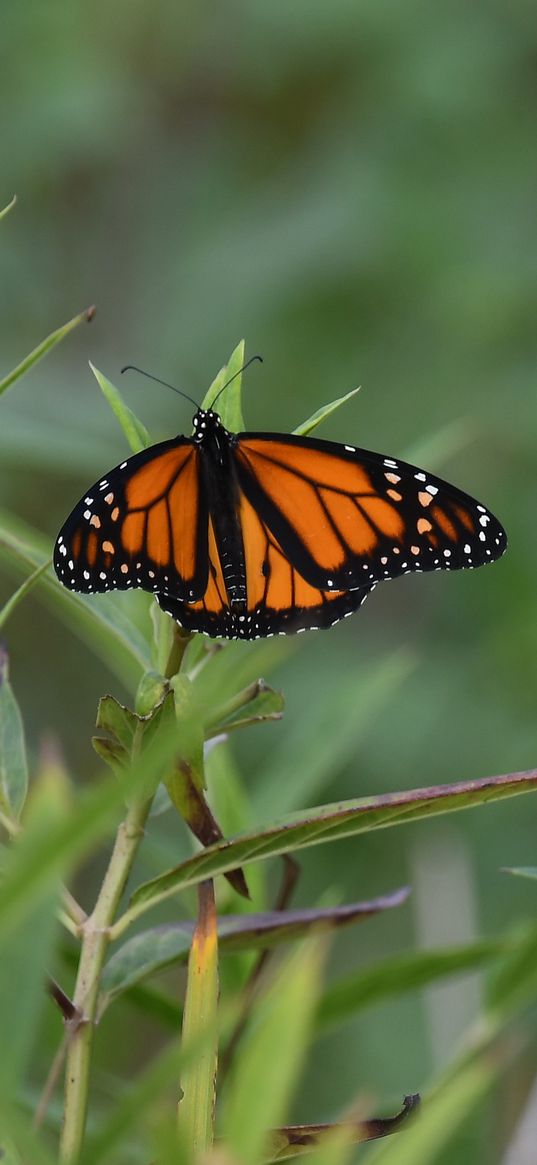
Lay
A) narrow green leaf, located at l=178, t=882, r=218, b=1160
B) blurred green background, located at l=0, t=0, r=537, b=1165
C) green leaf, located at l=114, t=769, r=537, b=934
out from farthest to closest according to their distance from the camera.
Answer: blurred green background, located at l=0, t=0, r=537, b=1165 < green leaf, located at l=114, t=769, r=537, b=934 < narrow green leaf, located at l=178, t=882, r=218, b=1160

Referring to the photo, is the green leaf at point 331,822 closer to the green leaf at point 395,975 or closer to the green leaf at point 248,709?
the green leaf at point 248,709

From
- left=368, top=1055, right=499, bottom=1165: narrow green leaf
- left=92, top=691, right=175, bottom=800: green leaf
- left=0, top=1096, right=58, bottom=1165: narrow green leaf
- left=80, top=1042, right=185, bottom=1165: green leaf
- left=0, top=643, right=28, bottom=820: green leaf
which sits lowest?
left=368, top=1055, right=499, bottom=1165: narrow green leaf

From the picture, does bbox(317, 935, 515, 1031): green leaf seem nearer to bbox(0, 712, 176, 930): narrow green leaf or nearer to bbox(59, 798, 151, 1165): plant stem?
bbox(59, 798, 151, 1165): plant stem

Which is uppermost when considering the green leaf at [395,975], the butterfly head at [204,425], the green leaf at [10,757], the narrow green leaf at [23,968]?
the butterfly head at [204,425]

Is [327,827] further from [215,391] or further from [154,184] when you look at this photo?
[154,184]

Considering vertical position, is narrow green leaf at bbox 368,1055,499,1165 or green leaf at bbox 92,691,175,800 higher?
green leaf at bbox 92,691,175,800

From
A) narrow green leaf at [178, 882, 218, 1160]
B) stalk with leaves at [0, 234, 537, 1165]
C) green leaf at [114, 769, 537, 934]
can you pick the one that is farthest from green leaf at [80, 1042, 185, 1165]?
green leaf at [114, 769, 537, 934]

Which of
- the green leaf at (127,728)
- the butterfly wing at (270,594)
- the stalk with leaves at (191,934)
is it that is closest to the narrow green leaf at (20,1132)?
the stalk with leaves at (191,934)
